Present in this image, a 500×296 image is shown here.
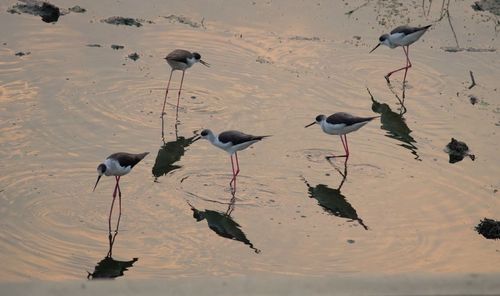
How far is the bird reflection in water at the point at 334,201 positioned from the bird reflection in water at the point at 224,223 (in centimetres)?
84

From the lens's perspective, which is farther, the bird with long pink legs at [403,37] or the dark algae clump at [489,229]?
the bird with long pink legs at [403,37]

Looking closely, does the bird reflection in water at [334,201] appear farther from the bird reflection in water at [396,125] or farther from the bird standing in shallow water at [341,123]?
the bird reflection in water at [396,125]

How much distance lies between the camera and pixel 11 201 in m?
6.95

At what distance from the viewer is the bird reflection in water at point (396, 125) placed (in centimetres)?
889

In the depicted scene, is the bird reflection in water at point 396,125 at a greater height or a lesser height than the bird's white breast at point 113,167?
greater

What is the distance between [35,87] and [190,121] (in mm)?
1819

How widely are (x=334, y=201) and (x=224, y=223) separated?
3.81ft

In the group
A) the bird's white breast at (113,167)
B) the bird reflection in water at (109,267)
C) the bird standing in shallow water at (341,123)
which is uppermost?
the bird standing in shallow water at (341,123)

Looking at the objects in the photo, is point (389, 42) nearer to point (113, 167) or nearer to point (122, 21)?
point (122, 21)

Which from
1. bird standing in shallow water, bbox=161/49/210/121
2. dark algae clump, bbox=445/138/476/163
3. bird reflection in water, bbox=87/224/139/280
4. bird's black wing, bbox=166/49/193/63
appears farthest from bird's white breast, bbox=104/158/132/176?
dark algae clump, bbox=445/138/476/163

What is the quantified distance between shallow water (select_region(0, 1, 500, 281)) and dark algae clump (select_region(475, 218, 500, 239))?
0.08 m

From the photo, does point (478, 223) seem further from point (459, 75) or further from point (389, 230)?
point (459, 75)

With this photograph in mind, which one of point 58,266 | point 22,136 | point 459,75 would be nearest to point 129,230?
point 58,266

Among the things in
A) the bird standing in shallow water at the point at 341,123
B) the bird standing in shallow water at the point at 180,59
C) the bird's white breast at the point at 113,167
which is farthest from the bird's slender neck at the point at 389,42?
the bird's white breast at the point at 113,167
